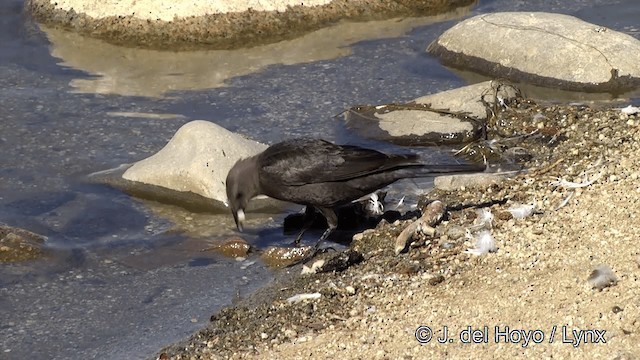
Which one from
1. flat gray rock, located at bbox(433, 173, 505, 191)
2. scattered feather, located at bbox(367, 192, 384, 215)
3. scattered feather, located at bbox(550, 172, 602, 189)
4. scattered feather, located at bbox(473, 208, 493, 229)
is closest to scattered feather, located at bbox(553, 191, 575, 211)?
scattered feather, located at bbox(550, 172, 602, 189)

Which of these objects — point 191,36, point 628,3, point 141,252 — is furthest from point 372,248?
point 628,3

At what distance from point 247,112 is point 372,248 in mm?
3368

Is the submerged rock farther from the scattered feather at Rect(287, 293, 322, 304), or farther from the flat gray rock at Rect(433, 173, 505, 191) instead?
the flat gray rock at Rect(433, 173, 505, 191)

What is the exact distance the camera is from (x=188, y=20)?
12250 mm

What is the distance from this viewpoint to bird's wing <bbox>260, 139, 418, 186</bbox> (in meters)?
7.68

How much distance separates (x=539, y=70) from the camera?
1093cm

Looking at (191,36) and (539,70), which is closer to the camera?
(539,70)

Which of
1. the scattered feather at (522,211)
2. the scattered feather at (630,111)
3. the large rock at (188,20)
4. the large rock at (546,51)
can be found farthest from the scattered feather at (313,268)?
the large rock at (188,20)

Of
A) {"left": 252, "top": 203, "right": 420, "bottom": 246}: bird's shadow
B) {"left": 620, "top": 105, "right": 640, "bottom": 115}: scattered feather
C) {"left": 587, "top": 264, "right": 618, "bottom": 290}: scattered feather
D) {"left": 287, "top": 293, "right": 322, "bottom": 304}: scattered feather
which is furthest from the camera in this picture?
{"left": 620, "top": 105, "right": 640, "bottom": 115}: scattered feather

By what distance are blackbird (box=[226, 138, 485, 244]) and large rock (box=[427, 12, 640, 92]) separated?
3500 millimetres

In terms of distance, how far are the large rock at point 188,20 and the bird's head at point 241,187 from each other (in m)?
4.40

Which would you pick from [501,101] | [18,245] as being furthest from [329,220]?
[501,101]

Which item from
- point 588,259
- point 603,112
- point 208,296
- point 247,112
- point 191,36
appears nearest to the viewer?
point 588,259

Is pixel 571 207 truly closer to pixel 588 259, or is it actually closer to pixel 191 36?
pixel 588 259
